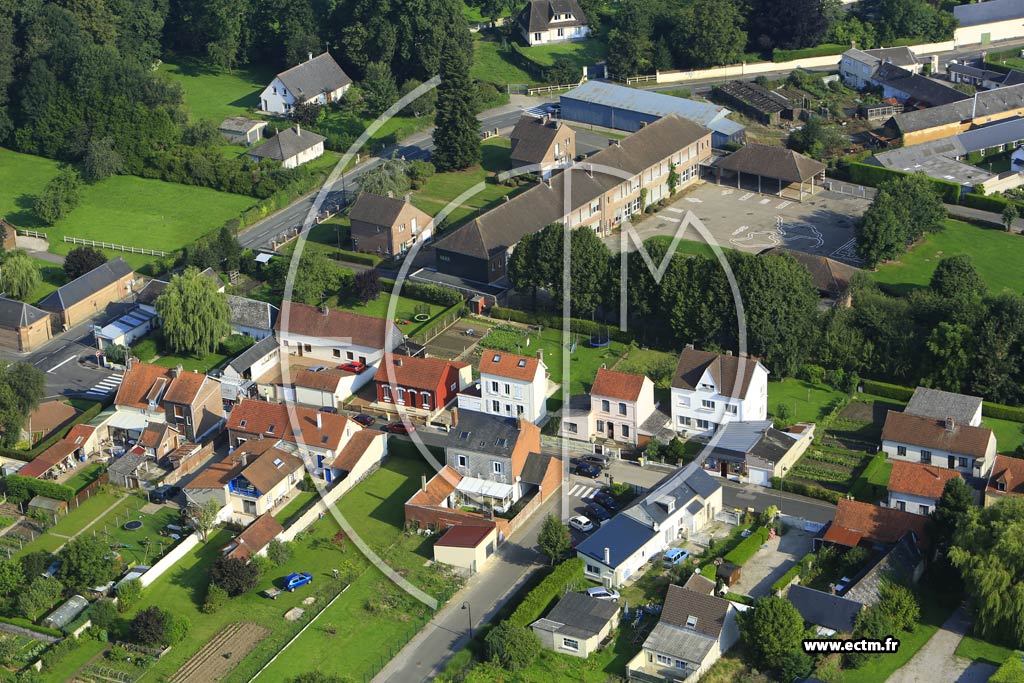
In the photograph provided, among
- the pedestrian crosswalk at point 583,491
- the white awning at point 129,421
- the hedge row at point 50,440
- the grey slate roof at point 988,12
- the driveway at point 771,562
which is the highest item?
the grey slate roof at point 988,12

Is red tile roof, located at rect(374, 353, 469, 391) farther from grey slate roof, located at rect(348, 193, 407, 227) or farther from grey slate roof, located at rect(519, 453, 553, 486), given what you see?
grey slate roof, located at rect(348, 193, 407, 227)

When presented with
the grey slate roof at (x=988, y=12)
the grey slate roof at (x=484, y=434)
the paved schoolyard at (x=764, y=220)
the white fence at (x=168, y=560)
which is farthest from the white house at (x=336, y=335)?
the grey slate roof at (x=988, y=12)

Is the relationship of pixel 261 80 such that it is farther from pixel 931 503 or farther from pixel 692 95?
pixel 931 503

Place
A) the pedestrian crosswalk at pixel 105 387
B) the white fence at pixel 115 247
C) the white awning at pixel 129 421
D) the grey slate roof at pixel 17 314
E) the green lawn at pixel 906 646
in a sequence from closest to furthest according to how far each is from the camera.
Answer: the green lawn at pixel 906 646 < the white awning at pixel 129 421 < the pedestrian crosswalk at pixel 105 387 < the grey slate roof at pixel 17 314 < the white fence at pixel 115 247

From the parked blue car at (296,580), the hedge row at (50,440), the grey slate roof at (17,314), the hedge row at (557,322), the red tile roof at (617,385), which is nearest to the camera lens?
the parked blue car at (296,580)

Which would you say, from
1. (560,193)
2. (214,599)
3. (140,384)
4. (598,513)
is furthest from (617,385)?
(140,384)

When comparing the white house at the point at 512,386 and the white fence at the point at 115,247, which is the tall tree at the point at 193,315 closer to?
the white fence at the point at 115,247

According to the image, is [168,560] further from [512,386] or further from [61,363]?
[61,363]
